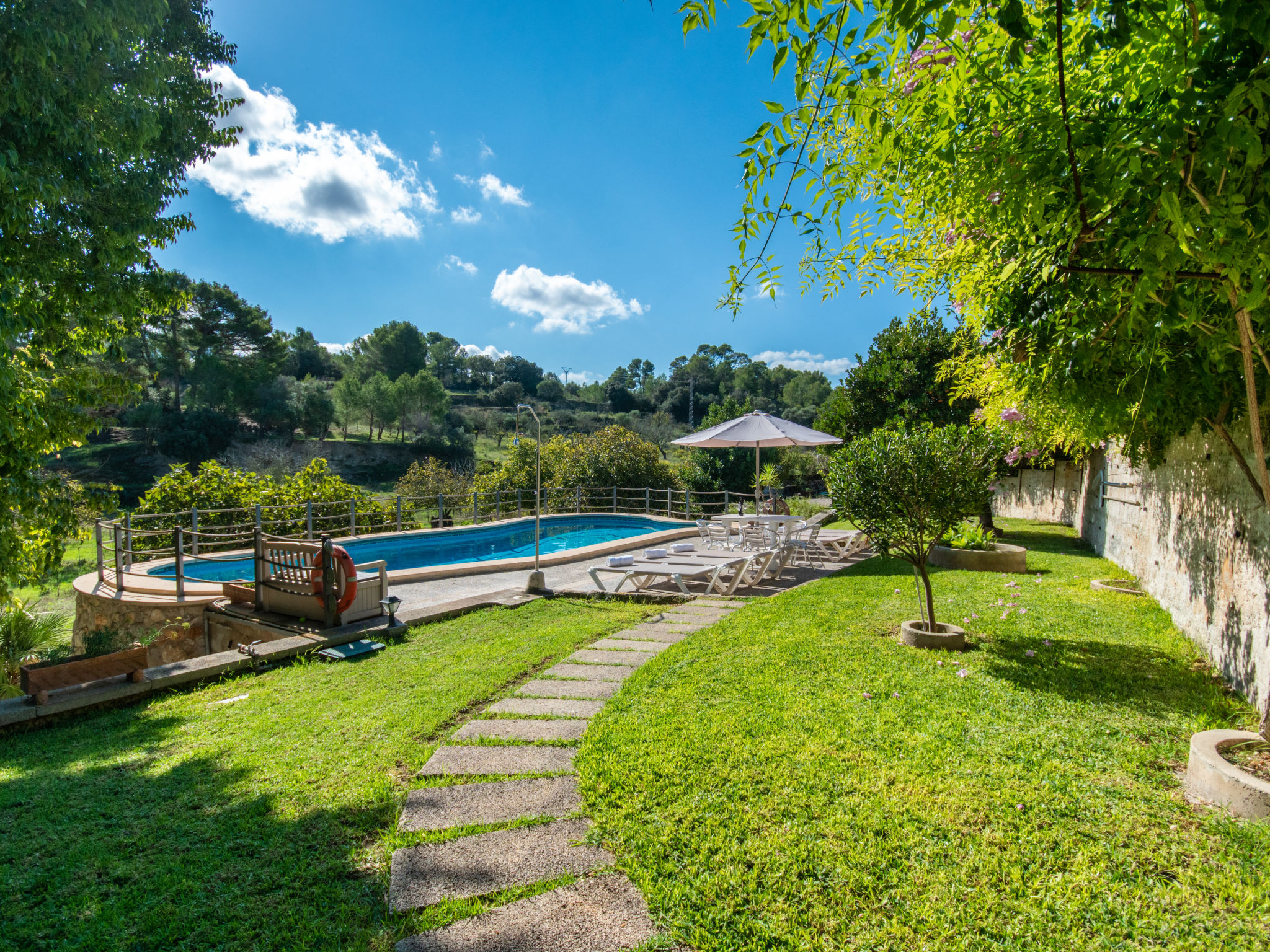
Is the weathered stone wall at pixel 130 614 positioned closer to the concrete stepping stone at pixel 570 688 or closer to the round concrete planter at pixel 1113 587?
the concrete stepping stone at pixel 570 688

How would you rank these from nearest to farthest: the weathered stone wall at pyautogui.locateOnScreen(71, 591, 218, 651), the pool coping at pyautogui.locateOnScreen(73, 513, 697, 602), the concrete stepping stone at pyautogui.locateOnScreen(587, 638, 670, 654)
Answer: the concrete stepping stone at pyautogui.locateOnScreen(587, 638, 670, 654) < the weathered stone wall at pyautogui.locateOnScreen(71, 591, 218, 651) < the pool coping at pyautogui.locateOnScreen(73, 513, 697, 602)

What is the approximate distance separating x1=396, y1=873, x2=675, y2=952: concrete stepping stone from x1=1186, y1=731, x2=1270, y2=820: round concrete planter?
8.00ft

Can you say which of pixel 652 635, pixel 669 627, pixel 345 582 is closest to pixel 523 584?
pixel 345 582

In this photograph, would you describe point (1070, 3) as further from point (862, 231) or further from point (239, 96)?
point (239, 96)

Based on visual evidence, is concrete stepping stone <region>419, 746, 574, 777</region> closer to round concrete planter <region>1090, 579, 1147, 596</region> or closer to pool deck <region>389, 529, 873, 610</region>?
pool deck <region>389, 529, 873, 610</region>

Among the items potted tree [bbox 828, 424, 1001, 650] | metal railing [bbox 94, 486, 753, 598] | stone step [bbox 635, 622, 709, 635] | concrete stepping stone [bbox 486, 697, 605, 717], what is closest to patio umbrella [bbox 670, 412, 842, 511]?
metal railing [bbox 94, 486, 753, 598]

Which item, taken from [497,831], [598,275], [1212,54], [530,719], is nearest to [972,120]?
[1212,54]

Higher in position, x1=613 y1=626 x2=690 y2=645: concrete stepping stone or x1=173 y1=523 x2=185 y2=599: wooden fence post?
x1=173 y1=523 x2=185 y2=599: wooden fence post

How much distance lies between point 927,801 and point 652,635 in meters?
3.41

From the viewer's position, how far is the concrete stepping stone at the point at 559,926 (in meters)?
1.94

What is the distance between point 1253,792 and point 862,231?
121 inches

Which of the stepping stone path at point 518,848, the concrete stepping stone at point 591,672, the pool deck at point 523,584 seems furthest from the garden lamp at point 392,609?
the stepping stone path at point 518,848

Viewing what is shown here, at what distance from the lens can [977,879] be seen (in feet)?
7.20

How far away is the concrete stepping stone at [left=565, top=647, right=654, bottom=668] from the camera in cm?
497
